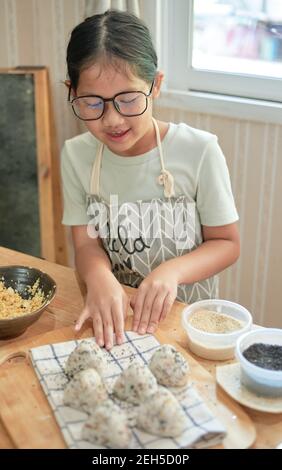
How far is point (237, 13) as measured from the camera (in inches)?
84.9

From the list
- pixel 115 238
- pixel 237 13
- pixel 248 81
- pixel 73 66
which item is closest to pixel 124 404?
pixel 115 238

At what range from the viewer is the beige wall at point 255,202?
83.3 inches

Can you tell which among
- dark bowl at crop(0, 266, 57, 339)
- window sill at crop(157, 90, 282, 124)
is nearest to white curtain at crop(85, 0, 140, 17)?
window sill at crop(157, 90, 282, 124)

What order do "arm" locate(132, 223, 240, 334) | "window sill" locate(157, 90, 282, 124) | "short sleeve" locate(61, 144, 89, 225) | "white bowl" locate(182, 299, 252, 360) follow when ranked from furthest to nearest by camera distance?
"window sill" locate(157, 90, 282, 124) < "short sleeve" locate(61, 144, 89, 225) < "arm" locate(132, 223, 240, 334) < "white bowl" locate(182, 299, 252, 360)

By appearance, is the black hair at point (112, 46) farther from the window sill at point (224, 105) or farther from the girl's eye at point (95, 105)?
the window sill at point (224, 105)

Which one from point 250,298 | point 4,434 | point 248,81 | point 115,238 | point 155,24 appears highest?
point 155,24

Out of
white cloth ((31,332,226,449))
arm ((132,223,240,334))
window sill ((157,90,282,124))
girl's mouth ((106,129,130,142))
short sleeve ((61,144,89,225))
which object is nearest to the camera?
white cloth ((31,332,226,449))

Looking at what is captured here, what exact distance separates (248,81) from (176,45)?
33 centimetres

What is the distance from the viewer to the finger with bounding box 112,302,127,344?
1189mm

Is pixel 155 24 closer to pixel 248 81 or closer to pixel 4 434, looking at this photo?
pixel 248 81

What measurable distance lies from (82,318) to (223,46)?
1.40m

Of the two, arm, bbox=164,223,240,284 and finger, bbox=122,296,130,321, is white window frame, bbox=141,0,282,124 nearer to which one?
arm, bbox=164,223,240,284

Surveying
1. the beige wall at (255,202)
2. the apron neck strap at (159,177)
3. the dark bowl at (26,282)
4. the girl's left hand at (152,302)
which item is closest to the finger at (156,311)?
the girl's left hand at (152,302)

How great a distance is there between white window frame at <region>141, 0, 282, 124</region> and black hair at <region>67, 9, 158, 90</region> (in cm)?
78
